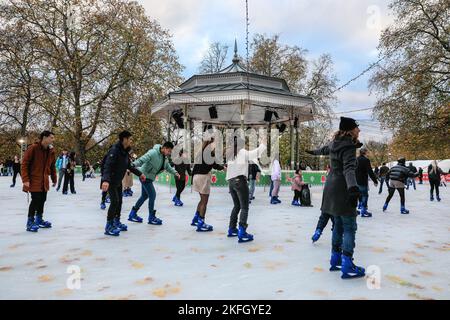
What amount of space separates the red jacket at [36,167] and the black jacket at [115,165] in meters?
1.14

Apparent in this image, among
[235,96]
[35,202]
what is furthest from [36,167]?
[235,96]

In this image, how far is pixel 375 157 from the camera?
89.2m

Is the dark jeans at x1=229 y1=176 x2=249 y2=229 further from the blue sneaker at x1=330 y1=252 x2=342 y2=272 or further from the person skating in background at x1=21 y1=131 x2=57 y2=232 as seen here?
the person skating in background at x1=21 y1=131 x2=57 y2=232

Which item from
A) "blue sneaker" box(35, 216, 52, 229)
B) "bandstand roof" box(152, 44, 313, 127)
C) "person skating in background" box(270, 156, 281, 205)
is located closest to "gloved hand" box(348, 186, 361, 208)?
"blue sneaker" box(35, 216, 52, 229)

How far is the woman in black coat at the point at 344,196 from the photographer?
3752 mm

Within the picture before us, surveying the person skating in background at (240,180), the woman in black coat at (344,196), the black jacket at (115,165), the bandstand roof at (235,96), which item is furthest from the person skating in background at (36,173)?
the bandstand roof at (235,96)

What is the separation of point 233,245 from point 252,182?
270 inches

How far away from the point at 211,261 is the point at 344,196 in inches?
69.6

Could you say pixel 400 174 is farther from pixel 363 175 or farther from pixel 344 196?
pixel 344 196

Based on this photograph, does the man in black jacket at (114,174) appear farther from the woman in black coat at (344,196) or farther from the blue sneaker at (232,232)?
the woman in black coat at (344,196)

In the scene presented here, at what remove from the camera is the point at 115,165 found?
5.98m

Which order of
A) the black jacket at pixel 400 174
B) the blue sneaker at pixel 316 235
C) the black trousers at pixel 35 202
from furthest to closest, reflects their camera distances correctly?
the black jacket at pixel 400 174 → the black trousers at pixel 35 202 → the blue sneaker at pixel 316 235

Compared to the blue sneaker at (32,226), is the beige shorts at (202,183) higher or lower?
higher

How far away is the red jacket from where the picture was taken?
20.0 feet
